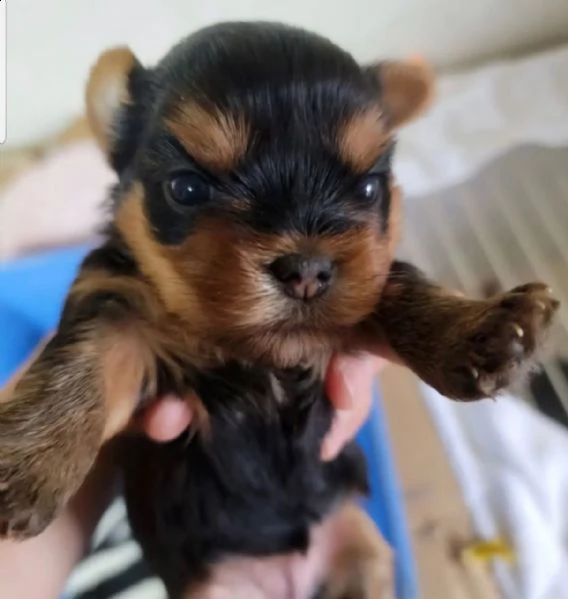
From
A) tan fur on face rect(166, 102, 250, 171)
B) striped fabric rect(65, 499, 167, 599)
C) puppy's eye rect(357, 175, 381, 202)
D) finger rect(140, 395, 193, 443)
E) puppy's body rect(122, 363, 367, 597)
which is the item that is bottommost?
striped fabric rect(65, 499, 167, 599)

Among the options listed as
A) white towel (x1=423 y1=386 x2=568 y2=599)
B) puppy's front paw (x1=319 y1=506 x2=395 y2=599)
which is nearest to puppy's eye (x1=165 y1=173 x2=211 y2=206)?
puppy's front paw (x1=319 y1=506 x2=395 y2=599)

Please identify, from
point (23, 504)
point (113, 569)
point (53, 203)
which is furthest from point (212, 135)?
point (53, 203)

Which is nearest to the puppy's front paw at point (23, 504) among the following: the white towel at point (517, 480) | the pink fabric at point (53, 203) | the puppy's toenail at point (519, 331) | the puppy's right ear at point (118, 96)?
the puppy's right ear at point (118, 96)

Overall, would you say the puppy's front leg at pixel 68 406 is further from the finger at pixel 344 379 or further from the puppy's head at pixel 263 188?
the finger at pixel 344 379

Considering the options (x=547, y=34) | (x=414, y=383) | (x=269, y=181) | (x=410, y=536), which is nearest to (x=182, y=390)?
(x=269, y=181)

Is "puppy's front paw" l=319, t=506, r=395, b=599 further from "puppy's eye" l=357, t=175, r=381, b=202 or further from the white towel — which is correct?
"puppy's eye" l=357, t=175, r=381, b=202

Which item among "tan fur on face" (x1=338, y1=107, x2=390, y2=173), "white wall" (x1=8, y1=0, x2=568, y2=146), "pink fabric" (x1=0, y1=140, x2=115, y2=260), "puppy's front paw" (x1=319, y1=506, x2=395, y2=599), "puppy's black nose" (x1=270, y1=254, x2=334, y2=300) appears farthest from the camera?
"white wall" (x1=8, y1=0, x2=568, y2=146)

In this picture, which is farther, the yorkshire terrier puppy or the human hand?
the human hand
